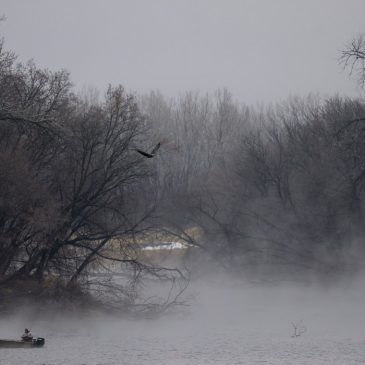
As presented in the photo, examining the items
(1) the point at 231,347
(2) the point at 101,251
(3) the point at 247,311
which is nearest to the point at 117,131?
(2) the point at 101,251

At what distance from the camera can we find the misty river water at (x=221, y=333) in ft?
71.9

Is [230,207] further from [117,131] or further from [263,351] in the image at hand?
[263,351]

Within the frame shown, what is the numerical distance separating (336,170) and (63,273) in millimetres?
14368

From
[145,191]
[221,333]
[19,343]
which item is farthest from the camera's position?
[145,191]

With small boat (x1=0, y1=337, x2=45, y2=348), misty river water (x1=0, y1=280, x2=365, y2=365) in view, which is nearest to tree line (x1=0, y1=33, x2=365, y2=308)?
misty river water (x1=0, y1=280, x2=365, y2=365)

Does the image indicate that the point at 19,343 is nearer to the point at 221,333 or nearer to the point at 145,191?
the point at 221,333

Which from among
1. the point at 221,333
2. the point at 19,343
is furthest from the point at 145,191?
the point at 19,343

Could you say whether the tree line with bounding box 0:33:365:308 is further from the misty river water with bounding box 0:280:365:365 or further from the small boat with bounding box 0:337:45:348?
the small boat with bounding box 0:337:45:348

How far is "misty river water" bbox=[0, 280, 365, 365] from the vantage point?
2190cm

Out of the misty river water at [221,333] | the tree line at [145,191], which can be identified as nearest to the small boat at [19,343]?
the misty river water at [221,333]

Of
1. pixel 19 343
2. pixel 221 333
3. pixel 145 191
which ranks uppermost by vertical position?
pixel 145 191

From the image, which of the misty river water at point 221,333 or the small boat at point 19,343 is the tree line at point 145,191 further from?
the small boat at point 19,343

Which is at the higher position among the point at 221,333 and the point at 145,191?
the point at 145,191

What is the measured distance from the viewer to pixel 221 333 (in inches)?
1104
